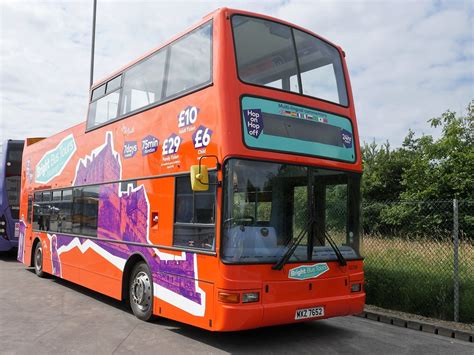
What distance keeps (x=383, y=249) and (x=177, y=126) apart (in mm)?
4806

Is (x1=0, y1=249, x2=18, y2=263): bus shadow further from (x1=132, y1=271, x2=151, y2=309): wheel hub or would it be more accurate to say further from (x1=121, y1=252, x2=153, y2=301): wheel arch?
(x1=132, y1=271, x2=151, y2=309): wheel hub

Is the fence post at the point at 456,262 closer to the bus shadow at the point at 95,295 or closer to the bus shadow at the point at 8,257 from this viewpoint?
the bus shadow at the point at 95,295

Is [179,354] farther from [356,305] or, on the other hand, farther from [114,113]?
[114,113]

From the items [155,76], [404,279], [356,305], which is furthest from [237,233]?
[404,279]

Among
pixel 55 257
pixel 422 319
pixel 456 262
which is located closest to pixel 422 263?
pixel 456 262

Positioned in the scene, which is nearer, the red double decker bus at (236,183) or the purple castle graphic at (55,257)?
the red double decker bus at (236,183)

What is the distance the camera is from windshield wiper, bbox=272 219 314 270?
5.66 metres

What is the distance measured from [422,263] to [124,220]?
16.9 ft

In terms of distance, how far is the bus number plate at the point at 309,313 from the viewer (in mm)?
5801

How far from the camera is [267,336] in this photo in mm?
6508

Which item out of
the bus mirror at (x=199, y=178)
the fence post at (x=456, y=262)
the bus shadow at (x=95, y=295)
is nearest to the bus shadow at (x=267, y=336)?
the bus shadow at (x=95, y=295)

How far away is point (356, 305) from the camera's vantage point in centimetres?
645

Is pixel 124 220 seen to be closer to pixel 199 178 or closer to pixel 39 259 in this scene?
pixel 199 178

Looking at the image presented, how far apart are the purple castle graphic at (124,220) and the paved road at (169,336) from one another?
68 centimetres
